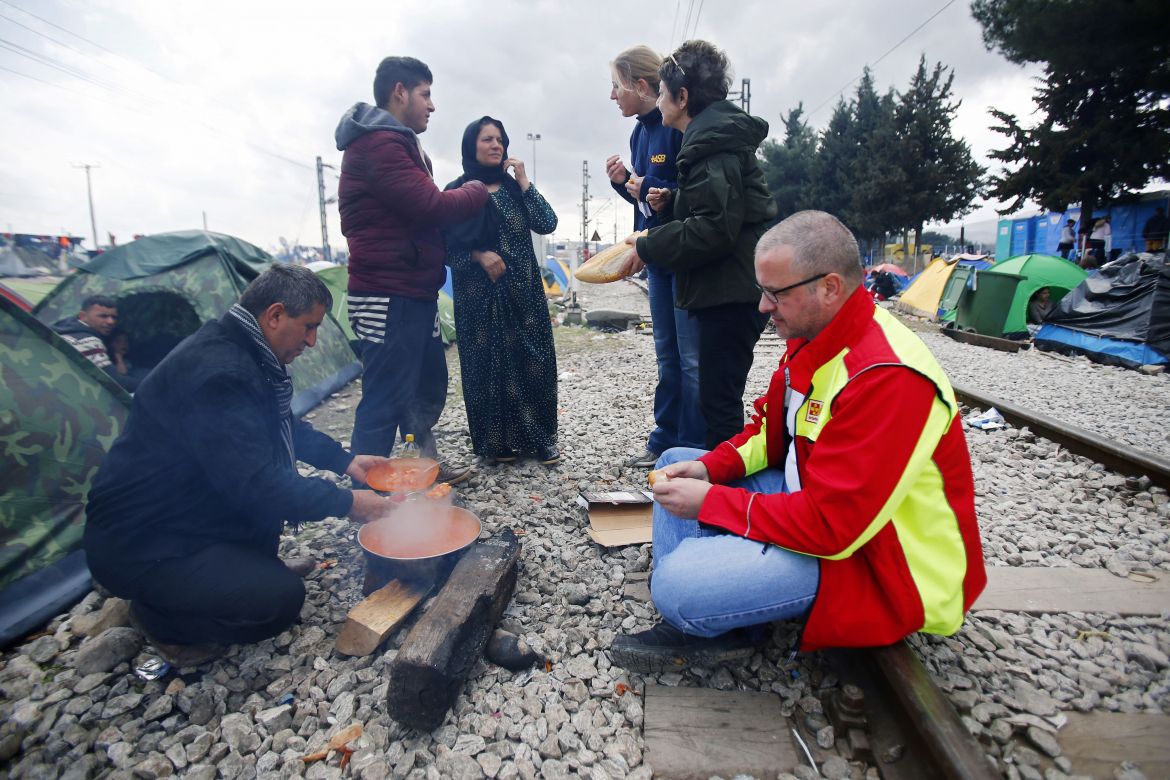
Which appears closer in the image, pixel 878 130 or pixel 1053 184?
pixel 1053 184

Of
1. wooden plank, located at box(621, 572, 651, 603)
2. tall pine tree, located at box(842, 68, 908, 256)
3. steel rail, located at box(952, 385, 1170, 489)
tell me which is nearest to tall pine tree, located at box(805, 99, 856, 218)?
tall pine tree, located at box(842, 68, 908, 256)

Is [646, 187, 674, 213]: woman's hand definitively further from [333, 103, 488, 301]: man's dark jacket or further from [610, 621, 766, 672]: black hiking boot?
[610, 621, 766, 672]: black hiking boot

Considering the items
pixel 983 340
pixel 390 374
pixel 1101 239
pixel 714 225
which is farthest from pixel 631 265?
pixel 1101 239

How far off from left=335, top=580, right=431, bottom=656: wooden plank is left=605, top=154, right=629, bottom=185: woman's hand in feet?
8.94

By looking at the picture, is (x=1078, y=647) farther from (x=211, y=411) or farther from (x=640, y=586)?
(x=211, y=411)

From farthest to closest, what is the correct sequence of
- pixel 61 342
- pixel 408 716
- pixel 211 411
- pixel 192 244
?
1. pixel 192 244
2. pixel 61 342
3. pixel 211 411
4. pixel 408 716

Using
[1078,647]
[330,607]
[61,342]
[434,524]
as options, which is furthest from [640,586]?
[61,342]

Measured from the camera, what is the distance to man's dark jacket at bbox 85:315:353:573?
2102 mm

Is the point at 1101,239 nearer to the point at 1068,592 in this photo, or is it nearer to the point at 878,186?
the point at 878,186

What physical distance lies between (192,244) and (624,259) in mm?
4630

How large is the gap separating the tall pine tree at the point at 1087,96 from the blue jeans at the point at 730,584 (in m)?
21.7

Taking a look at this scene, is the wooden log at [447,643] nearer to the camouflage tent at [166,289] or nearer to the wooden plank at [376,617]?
the wooden plank at [376,617]

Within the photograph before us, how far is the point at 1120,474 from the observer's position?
366cm

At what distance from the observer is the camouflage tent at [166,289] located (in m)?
5.41
